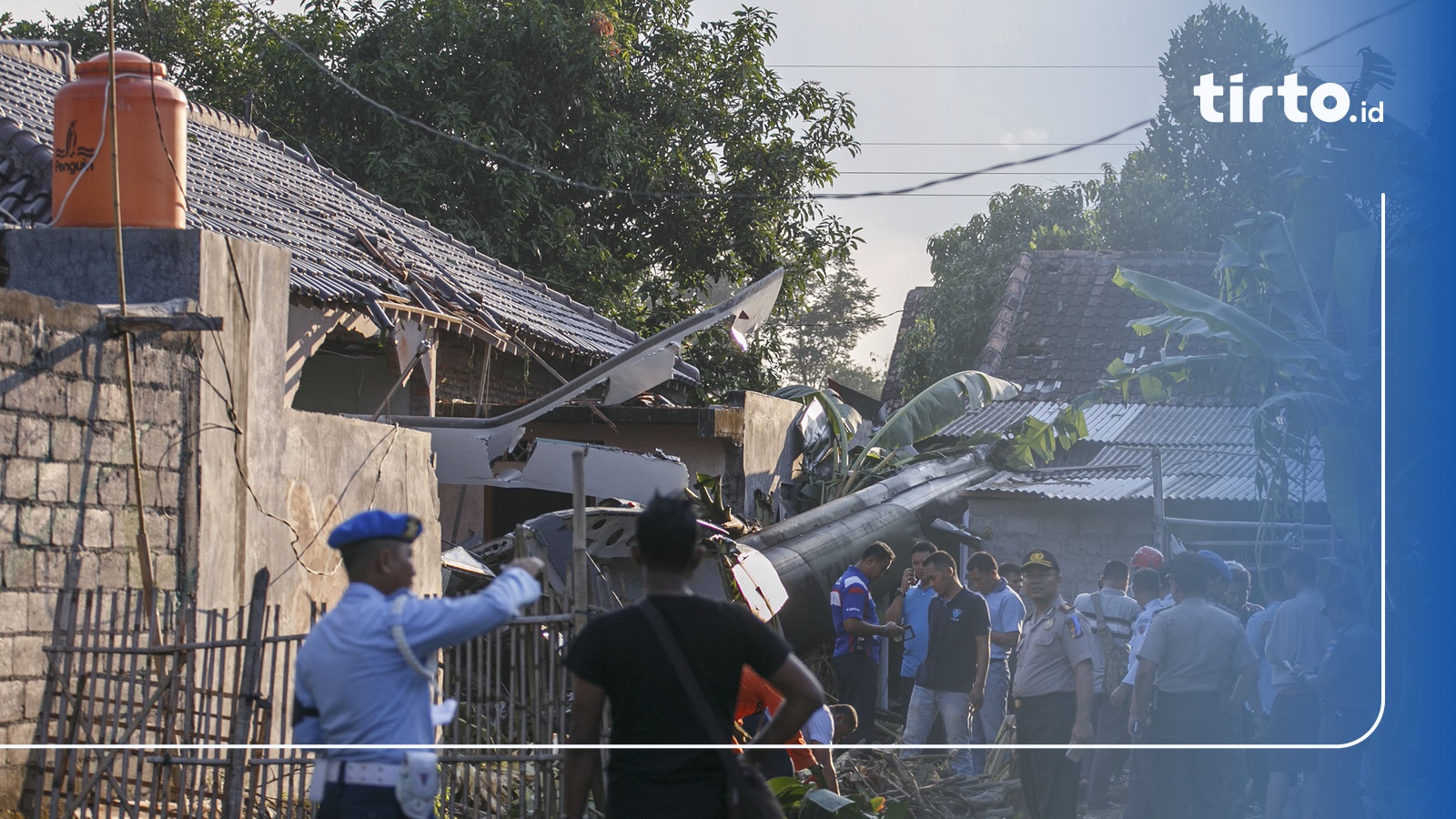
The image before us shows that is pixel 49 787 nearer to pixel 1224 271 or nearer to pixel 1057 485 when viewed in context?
pixel 1224 271

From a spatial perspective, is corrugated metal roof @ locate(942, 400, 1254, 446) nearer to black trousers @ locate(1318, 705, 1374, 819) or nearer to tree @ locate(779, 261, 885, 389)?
black trousers @ locate(1318, 705, 1374, 819)

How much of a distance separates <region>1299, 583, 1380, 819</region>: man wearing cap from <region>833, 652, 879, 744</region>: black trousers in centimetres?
320

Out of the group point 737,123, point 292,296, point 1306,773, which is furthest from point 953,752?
point 737,123

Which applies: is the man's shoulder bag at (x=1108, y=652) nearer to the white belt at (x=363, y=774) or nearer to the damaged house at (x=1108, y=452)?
the damaged house at (x=1108, y=452)

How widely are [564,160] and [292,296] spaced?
7.55m

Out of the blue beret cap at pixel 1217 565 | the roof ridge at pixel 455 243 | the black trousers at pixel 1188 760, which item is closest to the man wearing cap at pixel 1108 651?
the blue beret cap at pixel 1217 565

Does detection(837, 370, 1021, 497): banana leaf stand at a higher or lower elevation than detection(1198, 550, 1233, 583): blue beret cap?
higher

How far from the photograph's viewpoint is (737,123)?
16.1 m

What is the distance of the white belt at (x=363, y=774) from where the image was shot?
356cm

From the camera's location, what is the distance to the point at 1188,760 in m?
6.56

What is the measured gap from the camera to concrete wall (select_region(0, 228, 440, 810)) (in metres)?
5.53

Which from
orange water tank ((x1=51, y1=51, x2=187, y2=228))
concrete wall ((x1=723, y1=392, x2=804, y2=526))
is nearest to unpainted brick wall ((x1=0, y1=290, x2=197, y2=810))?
orange water tank ((x1=51, y1=51, x2=187, y2=228))

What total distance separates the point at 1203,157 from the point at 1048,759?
7369 millimetres

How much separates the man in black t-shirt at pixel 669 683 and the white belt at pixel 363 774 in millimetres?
512
